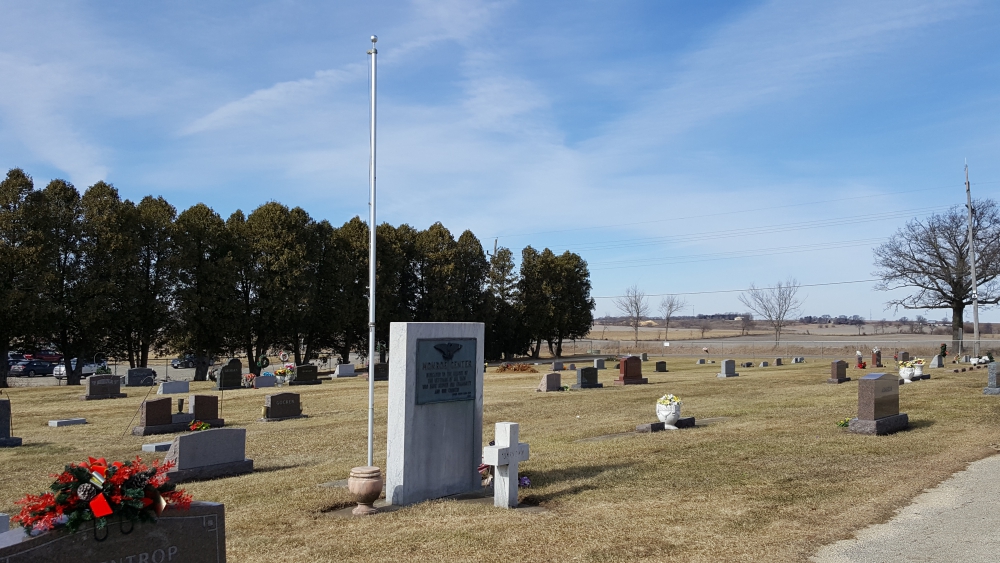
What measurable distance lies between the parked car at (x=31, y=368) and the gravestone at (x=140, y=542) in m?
51.7

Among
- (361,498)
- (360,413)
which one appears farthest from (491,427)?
(361,498)

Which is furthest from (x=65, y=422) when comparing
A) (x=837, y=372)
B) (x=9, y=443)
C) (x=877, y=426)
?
(x=837, y=372)

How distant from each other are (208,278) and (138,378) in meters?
8.33

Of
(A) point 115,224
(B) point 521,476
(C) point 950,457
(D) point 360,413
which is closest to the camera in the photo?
(B) point 521,476

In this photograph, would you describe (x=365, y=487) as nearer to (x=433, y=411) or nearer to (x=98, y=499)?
(x=433, y=411)

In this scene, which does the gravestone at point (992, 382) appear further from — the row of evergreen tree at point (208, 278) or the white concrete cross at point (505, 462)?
the row of evergreen tree at point (208, 278)

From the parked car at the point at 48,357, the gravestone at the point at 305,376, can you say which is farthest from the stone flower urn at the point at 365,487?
the parked car at the point at 48,357

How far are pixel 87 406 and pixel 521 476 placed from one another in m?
19.9

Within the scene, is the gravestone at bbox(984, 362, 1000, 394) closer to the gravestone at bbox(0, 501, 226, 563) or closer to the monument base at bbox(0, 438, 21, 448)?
the gravestone at bbox(0, 501, 226, 563)

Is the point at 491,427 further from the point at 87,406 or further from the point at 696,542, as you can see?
the point at 87,406

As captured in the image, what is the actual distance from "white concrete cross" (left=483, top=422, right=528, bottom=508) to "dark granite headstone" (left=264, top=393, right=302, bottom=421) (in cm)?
1280

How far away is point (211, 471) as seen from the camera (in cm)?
1176

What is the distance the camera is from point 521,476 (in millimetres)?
10438

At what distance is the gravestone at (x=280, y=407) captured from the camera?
2048 centimetres
